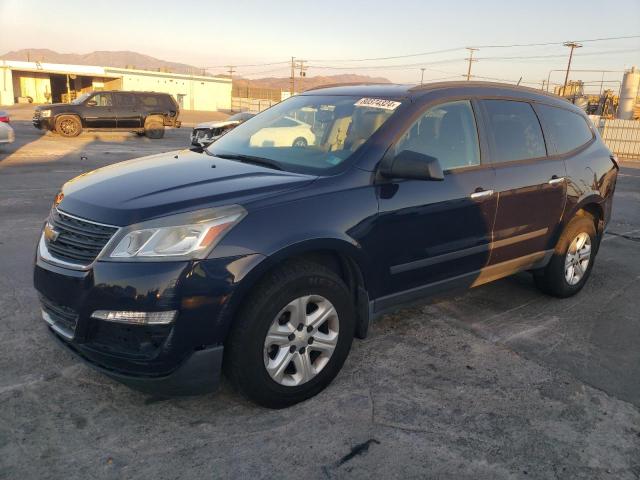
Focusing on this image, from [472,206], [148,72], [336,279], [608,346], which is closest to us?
[336,279]

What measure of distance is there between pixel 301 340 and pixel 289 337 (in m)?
0.08

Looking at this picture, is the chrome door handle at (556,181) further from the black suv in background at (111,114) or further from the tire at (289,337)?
the black suv in background at (111,114)

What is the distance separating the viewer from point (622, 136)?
79.8 ft

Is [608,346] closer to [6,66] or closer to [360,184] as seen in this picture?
[360,184]

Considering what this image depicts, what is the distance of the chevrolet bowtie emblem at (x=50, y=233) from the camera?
2791mm

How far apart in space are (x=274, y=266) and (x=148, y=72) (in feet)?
175

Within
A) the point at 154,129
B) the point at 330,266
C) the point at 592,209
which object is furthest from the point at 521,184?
the point at 154,129

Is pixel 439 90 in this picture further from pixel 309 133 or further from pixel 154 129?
pixel 154 129

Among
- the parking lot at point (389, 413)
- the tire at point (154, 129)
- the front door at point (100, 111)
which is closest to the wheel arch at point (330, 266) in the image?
the parking lot at point (389, 413)

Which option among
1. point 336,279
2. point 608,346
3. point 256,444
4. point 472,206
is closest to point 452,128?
point 472,206

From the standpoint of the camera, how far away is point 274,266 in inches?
104

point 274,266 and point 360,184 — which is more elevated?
point 360,184

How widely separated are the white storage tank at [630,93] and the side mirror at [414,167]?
132 feet

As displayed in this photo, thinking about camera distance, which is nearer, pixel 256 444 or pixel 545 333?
A: pixel 256 444
